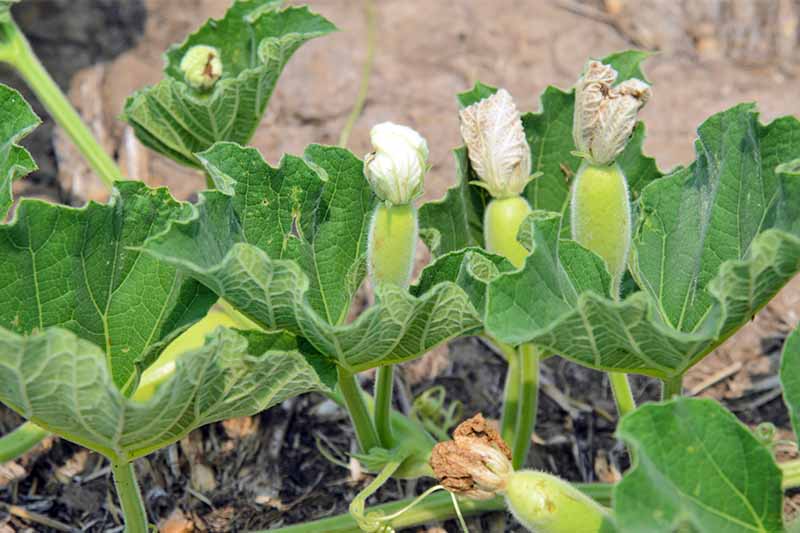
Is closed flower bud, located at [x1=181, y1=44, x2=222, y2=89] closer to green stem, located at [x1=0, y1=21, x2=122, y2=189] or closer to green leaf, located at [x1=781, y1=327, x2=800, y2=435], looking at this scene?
green stem, located at [x1=0, y1=21, x2=122, y2=189]

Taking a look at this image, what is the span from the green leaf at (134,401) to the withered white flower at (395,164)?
1.17 feet

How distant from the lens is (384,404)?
231 cm

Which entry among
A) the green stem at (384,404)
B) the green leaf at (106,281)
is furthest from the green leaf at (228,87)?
the green stem at (384,404)

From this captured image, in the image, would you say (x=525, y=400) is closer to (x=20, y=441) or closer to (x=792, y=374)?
(x=792, y=374)

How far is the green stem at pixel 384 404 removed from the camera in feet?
7.53

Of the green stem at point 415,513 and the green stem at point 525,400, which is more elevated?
the green stem at point 525,400

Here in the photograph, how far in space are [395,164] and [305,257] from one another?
33 centimetres

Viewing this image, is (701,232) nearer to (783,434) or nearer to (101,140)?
(783,434)

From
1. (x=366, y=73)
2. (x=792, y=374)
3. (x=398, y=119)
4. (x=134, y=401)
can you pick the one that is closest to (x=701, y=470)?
(x=792, y=374)

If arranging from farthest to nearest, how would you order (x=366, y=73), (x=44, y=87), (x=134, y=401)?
(x=366, y=73)
(x=44, y=87)
(x=134, y=401)

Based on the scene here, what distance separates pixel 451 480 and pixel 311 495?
85 centimetres

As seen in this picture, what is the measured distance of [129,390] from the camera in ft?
6.97

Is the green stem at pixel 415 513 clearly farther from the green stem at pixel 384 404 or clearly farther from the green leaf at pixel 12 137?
the green leaf at pixel 12 137

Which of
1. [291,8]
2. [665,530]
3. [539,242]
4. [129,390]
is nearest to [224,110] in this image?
[291,8]
